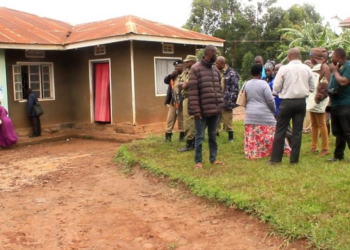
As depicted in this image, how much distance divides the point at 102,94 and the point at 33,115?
2.02 m

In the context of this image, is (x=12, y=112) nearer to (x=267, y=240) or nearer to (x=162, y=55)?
(x=162, y=55)

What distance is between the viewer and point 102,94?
1252 centimetres

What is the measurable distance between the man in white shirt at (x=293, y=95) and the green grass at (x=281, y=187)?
36 centimetres

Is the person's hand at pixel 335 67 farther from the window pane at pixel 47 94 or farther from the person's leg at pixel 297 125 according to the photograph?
the window pane at pixel 47 94

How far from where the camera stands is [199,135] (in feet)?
21.3

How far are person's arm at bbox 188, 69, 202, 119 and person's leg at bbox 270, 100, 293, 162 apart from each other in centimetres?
117

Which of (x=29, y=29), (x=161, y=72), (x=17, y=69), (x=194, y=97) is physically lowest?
(x=194, y=97)

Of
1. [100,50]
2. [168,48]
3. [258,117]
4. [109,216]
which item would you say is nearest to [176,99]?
[258,117]

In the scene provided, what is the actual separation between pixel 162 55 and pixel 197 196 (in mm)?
7358

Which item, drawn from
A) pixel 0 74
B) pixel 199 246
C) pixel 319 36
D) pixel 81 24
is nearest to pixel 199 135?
pixel 199 246

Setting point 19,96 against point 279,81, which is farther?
point 19,96

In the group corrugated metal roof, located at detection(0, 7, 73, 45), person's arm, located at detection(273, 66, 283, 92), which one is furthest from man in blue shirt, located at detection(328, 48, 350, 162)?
corrugated metal roof, located at detection(0, 7, 73, 45)

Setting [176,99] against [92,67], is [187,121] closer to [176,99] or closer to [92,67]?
[176,99]

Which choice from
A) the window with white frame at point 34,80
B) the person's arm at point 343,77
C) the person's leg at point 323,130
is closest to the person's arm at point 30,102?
the window with white frame at point 34,80
